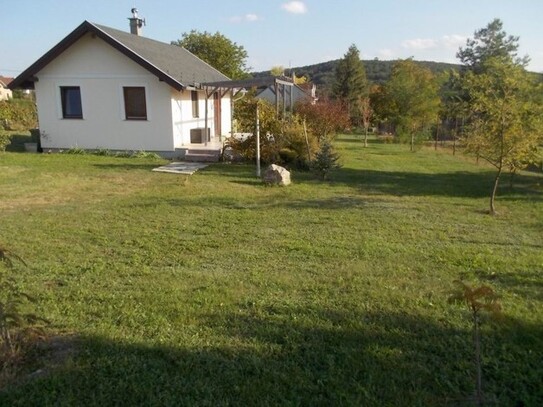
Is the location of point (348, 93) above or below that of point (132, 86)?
above

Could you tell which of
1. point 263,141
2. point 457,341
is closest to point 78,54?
point 263,141

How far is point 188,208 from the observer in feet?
27.0

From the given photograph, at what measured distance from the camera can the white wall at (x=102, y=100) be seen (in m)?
15.8

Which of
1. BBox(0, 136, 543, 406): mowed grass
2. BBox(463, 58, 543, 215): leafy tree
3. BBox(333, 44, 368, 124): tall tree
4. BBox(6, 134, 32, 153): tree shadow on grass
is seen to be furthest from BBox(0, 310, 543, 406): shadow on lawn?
BBox(333, 44, 368, 124): tall tree

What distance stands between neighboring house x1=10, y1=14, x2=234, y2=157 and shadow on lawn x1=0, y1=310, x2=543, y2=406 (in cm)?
1319

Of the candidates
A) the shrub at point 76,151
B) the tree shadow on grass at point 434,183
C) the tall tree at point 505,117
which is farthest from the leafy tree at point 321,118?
the shrub at point 76,151

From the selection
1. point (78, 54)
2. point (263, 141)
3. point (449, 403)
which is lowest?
point (449, 403)

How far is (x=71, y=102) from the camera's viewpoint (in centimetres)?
1675

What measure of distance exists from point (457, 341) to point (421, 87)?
96.1 feet

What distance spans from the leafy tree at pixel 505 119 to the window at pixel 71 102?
47.7 ft

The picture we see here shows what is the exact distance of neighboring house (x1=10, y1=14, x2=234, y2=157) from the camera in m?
15.6

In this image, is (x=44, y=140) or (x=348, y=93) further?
(x=348, y=93)

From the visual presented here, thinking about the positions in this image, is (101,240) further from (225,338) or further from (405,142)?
(405,142)

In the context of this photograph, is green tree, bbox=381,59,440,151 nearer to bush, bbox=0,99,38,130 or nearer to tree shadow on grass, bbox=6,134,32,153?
tree shadow on grass, bbox=6,134,32,153
